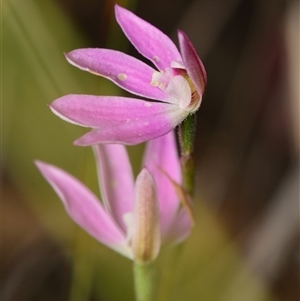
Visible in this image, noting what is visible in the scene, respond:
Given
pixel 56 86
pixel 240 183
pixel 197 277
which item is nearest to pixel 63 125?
pixel 56 86

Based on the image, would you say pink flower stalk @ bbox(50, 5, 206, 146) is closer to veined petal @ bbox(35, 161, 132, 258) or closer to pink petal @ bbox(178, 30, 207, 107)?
pink petal @ bbox(178, 30, 207, 107)

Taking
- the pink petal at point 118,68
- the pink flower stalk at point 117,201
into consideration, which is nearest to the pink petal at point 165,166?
the pink flower stalk at point 117,201

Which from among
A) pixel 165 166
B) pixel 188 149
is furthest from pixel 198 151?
pixel 188 149

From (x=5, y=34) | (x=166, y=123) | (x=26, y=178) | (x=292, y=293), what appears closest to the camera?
(x=166, y=123)

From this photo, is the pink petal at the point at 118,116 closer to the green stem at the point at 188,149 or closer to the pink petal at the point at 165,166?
the green stem at the point at 188,149

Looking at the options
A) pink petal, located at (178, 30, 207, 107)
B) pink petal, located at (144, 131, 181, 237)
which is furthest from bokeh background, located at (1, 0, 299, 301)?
pink petal, located at (178, 30, 207, 107)

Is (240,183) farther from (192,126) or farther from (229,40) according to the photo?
(192,126)
